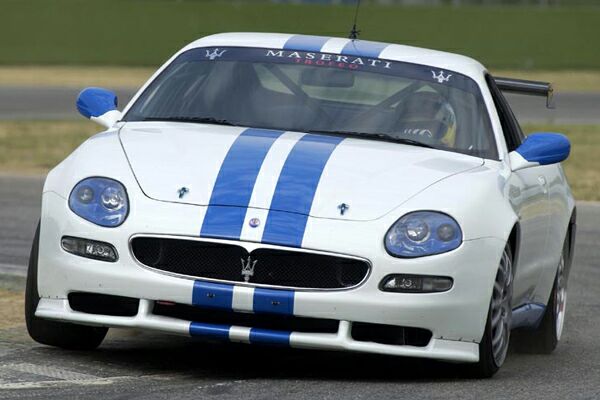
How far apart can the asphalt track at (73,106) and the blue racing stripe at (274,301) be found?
19.1 m

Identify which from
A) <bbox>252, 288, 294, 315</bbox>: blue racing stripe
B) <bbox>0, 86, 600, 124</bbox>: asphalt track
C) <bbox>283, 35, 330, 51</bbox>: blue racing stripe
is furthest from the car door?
<bbox>0, 86, 600, 124</bbox>: asphalt track

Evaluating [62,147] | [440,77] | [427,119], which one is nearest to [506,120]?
[440,77]

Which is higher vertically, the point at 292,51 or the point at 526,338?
the point at 292,51

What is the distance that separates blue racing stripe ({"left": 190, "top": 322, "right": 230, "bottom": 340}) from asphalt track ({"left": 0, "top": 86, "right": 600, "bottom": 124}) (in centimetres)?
1891

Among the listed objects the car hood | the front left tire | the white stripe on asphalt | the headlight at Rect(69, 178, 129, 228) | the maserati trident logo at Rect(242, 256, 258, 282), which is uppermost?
the car hood

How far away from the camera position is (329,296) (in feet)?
18.8

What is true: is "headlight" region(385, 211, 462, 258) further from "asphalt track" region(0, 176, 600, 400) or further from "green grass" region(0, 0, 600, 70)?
"green grass" region(0, 0, 600, 70)

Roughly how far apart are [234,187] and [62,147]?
13.5 meters

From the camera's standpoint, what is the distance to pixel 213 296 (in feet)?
18.8

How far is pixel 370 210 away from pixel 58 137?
15174 millimetres

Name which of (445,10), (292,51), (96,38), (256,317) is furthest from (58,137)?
(445,10)

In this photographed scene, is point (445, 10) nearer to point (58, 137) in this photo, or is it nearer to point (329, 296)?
point (58, 137)

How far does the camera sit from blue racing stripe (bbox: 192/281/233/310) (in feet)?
18.8

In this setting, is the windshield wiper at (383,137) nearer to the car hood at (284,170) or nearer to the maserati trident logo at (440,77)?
the car hood at (284,170)
